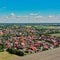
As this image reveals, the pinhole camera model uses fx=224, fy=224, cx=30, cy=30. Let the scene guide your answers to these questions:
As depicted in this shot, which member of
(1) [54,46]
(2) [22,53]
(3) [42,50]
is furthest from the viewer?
(1) [54,46]

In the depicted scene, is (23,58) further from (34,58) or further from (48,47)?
(48,47)

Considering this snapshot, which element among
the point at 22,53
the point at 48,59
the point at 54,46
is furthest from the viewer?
the point at 54,46

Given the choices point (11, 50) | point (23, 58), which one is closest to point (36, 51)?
point (11, 50)

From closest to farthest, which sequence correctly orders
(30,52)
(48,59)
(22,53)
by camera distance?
(48,59), (22,53), (30,52)

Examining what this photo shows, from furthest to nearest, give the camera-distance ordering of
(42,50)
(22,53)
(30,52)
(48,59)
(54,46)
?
(54,46), (42,50), (30,52), (22,53), (48,59)

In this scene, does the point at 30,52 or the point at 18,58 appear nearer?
the point at 18,58

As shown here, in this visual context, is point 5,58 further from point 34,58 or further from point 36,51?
point 36,51

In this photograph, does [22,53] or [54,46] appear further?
[54,46]

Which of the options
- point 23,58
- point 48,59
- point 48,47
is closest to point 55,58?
point 48,59
